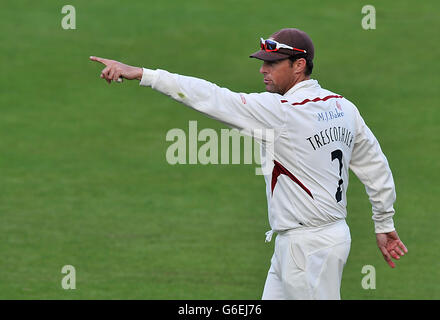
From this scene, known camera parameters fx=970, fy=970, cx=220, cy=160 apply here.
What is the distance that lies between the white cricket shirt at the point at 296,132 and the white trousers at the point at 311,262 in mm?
83

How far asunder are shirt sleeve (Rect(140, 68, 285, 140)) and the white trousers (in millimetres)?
848

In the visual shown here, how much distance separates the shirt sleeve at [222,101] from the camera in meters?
6.62

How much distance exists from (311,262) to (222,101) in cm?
135

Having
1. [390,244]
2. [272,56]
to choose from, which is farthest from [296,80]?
[390,244]

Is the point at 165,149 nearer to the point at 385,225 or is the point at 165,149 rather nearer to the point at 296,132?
the point at 385,225

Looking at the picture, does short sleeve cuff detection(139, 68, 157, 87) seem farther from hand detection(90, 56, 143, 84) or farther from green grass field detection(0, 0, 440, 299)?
green grass field detection(0, 0, 440, 299)

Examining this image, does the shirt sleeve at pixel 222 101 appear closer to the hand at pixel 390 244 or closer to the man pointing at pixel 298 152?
the man pointing at pixel 298 152

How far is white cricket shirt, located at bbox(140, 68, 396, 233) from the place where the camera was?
6.70 m

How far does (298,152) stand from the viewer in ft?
22.9

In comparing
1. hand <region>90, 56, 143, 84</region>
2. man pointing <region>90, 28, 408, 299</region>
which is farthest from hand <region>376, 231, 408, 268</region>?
hand <region>90, 56, 143, 84</region>

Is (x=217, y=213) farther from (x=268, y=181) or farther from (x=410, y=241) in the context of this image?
(x=268, y=181)

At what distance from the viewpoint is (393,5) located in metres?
27.5

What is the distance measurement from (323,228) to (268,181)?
531 mm

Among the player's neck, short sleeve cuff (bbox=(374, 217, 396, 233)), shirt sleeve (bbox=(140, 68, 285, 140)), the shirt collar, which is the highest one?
the player's neck
